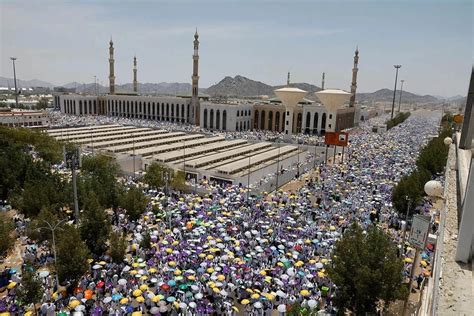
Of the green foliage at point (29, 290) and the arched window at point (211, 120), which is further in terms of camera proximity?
the arched window at point (211, 120)

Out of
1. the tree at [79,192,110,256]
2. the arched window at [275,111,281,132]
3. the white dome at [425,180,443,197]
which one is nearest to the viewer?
the white dome at [425,180,443,197]

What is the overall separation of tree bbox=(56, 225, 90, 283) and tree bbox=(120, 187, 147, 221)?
16.6 feet

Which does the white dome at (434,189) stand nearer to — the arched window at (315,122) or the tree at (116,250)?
the tree at (116,250)

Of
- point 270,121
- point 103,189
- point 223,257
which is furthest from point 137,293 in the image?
point 270,121

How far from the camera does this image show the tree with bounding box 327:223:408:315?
10.7 m

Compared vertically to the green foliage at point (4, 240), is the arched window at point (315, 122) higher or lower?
higher

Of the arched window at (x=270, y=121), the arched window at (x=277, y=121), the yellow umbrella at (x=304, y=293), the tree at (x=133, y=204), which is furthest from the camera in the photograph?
the arched window at (x=270, y=121)

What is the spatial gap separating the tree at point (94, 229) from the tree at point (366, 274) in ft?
31.8

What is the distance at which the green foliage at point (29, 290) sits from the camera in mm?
11328

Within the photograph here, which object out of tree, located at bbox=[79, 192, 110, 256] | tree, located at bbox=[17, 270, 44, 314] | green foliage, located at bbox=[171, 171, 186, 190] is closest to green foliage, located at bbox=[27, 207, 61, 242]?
tree, located at bbox=[79, 192, 110, 256]

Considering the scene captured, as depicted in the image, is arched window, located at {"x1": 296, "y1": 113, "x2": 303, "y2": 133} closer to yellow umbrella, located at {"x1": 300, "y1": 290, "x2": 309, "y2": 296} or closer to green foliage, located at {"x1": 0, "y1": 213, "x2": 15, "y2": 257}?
yellow umbrella, located at {"x1": 300, "y1": 290, "x2": 309, "y2": 296}

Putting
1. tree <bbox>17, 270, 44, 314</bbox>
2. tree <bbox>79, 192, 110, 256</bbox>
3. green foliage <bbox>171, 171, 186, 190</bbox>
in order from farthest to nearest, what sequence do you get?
1. green foliage <bbox>171, 171, 186, 190</bbox>
2. tree <bbox>79, 192, 110, 256</bbox>
3. tree <bbox>17, 270, 44, 314</bbox>

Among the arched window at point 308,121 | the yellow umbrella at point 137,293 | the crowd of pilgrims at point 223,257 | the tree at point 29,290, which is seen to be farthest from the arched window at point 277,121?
the tree at point 29,290

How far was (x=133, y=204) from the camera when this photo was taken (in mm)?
18250
